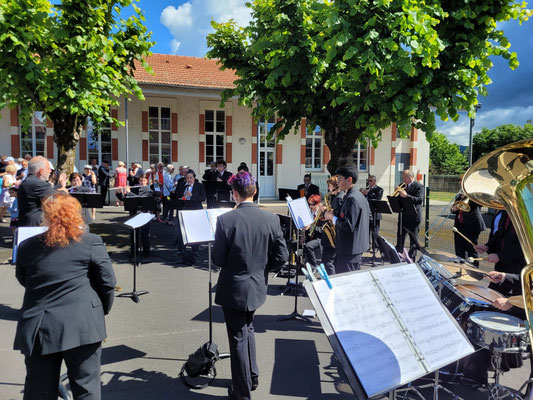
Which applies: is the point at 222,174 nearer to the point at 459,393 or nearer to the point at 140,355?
the point at 140,355

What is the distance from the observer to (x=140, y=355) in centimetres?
388

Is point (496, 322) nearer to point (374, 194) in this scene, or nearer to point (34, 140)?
point (374, 194)

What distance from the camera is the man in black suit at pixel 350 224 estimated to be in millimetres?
4375

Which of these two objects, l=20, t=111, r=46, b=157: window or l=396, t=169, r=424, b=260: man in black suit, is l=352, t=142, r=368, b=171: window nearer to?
l=396, t=169, r=424, b=260: man in black suit

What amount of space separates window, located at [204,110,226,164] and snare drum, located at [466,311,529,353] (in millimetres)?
15966

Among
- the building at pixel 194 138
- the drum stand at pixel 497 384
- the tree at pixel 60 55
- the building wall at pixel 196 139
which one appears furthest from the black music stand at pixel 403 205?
the building at pixel 194 138

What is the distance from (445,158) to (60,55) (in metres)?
62.2

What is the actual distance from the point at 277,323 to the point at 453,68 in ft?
17.2

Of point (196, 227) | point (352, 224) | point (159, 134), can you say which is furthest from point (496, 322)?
point (159, 134)

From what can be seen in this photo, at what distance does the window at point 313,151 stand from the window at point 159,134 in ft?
23.4

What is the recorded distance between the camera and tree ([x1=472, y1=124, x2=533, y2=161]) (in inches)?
1740

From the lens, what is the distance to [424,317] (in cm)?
209

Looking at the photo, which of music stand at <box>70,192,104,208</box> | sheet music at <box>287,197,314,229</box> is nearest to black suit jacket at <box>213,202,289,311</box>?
sheet music at <box>287,197,314,229</box>

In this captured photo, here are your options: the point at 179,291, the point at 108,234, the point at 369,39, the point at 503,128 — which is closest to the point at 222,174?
the point at 108,234
